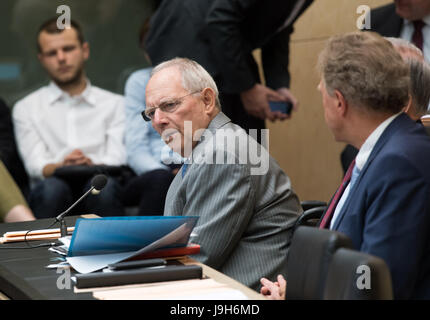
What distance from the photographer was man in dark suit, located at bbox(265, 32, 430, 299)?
1628 millimetres

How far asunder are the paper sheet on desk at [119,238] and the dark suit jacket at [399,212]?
0.44m

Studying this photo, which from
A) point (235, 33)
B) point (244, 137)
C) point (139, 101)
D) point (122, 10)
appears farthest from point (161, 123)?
point (122, 10)

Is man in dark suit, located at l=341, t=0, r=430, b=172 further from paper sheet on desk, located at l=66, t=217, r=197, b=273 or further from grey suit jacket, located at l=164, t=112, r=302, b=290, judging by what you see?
paper sheet on desk, located at l=66, t=217, r=197, b=273

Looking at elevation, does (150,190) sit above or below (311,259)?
below


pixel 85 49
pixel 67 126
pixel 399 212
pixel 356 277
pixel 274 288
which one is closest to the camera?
pixel 356 277

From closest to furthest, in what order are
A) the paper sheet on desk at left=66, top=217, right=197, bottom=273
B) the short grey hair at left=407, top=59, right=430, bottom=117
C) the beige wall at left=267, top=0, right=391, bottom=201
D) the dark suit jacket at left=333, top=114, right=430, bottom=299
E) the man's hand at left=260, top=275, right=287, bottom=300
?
the dark suit jacket at left=333, top=114, right=430, bottom=299 < the paper sheet on desk at left=66, top=217, right=197, bottom=273 < the man's hand at left=260, top=275, right=287, bottom=300 < the short grey hair at left=407, top=59, right=430, bottom=117 < the beige wall at left=267, top=0, right=391, bottom=201

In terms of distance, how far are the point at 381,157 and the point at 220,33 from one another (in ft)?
7.49

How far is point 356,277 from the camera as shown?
4.12 ft

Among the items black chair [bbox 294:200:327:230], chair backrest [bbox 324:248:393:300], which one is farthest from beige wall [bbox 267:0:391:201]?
chair backrest [bbox 324:248:393:300]

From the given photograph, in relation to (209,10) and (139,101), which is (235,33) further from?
(139,101)

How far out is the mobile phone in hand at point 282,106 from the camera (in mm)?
4269

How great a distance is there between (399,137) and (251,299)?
0.58 meters

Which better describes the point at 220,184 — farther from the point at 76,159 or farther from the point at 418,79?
the point at 76,159

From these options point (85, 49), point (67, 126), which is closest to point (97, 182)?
point (67, 126)
